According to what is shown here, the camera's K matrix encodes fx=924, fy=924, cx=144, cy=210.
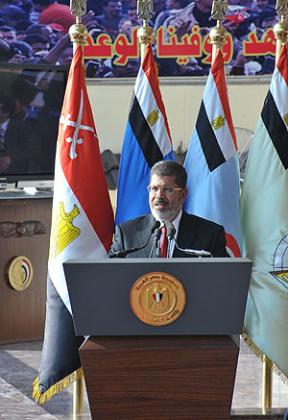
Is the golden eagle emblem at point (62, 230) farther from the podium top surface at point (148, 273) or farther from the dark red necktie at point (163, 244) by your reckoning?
the podium top surface at point (148, 273)

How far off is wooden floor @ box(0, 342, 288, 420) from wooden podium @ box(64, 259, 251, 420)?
55 centimetres

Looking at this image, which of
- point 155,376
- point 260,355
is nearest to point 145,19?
point 260,355

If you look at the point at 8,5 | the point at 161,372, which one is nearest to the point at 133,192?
the point at 161,372

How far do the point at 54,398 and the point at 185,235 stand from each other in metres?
1.02

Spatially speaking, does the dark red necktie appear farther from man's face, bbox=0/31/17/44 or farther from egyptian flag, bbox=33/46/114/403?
man's face, bbox=0/31/17/44

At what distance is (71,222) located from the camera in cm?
335

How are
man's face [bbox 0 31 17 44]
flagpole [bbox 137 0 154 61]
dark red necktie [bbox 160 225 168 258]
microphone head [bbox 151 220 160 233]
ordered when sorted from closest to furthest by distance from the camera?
dark red necktie [bbox 160 225 168 258]
microphone head [bbox 151 220 160 233]
flagpole [bbox 137 0 154 61]
man's face [bbox 0 31 17 44]

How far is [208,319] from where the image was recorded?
2.26 meters

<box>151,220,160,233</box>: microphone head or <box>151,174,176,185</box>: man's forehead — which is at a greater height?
<box>151,174,176,185</box>: man's forehead

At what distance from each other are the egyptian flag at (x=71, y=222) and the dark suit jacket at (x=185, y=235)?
173 millimetres

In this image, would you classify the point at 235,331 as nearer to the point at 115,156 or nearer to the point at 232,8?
the point at 115,156

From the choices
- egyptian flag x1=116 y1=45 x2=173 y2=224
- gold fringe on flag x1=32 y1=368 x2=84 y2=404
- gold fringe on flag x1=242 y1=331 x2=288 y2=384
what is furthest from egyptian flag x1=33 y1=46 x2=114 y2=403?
gold fringe on flag x1=242 y1=331 x2=288 y2=384

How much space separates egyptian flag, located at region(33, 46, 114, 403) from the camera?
3.32 meters

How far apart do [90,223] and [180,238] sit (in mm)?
388
